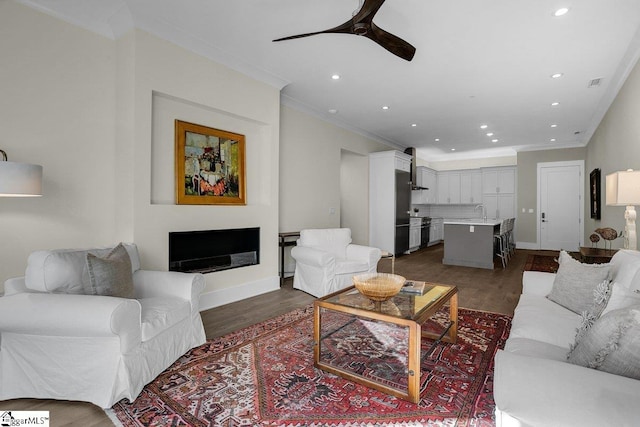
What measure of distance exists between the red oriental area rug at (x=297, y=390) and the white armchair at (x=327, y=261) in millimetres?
1289

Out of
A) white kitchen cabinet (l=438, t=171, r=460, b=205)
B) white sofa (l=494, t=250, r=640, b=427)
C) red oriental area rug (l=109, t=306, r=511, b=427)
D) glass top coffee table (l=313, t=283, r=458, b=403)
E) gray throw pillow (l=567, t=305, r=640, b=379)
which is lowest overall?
red oriental area rug (l=109, t=306, r=511, b=427)

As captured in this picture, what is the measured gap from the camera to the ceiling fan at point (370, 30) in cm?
222

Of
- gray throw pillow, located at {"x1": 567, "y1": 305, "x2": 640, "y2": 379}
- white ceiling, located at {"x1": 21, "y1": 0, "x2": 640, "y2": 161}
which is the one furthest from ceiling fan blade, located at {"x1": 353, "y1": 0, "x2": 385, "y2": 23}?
gray throw pillow, located at {"x1": 567, "y1": 305, "x2": 640, "y2": 379}

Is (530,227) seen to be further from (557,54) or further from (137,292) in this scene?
(137,292)

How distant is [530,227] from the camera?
880 cm

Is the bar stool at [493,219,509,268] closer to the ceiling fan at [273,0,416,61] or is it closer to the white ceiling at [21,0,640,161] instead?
the white ceiling at [21,0,640,161]

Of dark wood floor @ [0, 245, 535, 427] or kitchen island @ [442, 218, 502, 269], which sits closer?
dark wood floor @ [0, 245, 535, 427]

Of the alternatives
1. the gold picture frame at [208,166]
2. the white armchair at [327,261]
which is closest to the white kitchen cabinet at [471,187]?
the white armchair at [327,261]

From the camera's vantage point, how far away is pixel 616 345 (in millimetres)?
1138

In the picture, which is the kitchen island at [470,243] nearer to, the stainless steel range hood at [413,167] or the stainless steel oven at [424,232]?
the stainless steel range hood at [413,167]

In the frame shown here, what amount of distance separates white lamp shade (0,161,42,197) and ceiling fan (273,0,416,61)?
1.97m

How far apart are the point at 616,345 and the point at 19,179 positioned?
325cm

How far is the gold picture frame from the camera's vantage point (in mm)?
3447

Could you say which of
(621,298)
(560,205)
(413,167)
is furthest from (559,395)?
(560,205)
